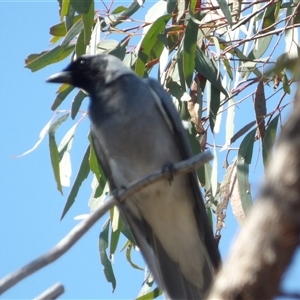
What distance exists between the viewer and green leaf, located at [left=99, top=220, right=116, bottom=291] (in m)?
3.86

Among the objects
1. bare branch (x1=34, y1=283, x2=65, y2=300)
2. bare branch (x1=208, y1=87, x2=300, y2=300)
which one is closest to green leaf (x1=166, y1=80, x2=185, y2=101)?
bare branch (x1=34, y1=283, x2=65, y2=300)

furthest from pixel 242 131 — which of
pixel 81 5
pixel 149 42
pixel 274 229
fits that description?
pixel 274 229

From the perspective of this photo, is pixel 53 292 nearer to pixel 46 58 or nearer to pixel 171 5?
pixel 171 5

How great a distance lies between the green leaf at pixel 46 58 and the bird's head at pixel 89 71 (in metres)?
0.13

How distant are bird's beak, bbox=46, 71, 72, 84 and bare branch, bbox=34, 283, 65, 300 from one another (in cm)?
232

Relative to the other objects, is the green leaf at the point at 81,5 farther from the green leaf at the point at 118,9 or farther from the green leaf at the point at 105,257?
the green leaf at the point at 105,257

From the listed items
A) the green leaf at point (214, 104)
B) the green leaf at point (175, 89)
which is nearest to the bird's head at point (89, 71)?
the green leaf at point (175, 89)

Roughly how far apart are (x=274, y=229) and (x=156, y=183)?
2452 mm

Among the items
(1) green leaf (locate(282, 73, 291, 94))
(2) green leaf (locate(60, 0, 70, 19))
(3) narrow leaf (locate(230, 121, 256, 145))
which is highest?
(2) green leaf (locate(60, 0, 70, 19))

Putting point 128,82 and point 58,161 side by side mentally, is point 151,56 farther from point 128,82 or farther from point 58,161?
point 58,161

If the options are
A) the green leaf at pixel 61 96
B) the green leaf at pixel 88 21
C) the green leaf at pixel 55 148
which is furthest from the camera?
the green leaf at pixel 61 96

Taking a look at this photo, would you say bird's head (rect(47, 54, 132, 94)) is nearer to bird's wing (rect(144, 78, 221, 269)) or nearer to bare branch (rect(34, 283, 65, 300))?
bird's wing (rect(144, 78, 221, 269))

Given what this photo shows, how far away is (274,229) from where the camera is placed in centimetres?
84

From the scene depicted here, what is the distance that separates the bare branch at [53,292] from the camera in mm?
1492
